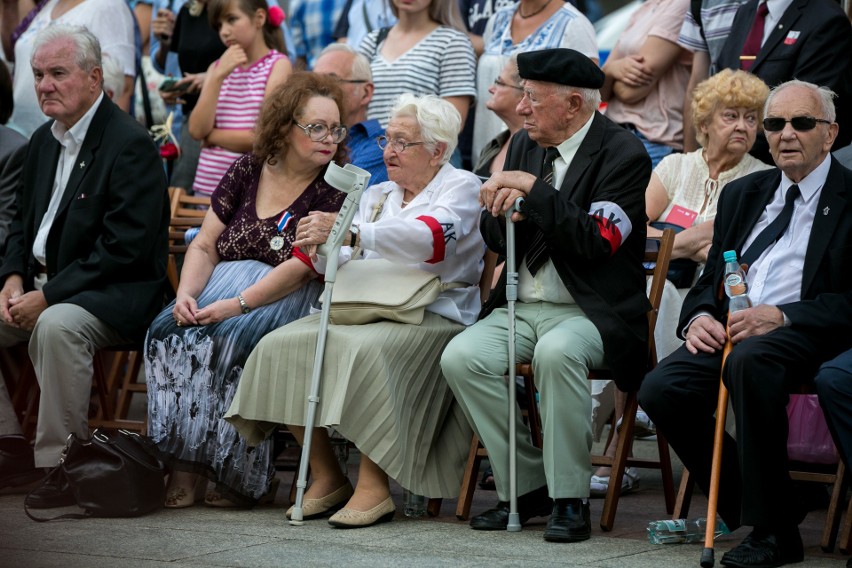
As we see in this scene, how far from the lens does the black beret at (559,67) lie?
5.51m

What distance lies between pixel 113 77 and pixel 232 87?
2.37ft

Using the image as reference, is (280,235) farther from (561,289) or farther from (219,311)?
(561,289)

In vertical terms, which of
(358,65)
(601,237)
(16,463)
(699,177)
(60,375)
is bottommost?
(16,463)

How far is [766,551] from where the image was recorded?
→ 178 inches

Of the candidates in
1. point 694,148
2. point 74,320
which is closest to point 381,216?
point 74,320

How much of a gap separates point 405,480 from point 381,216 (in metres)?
1.21

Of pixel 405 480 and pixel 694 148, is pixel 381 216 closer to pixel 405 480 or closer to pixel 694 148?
pixel 405 480

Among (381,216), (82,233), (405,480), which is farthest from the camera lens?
(82,233)

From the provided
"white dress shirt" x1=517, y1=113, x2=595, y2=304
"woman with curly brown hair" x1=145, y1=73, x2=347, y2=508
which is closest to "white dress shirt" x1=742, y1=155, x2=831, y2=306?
"white dress shirt" x1=517, y1=113, x2=595, y2=304

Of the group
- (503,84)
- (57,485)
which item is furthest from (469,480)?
(503,84)

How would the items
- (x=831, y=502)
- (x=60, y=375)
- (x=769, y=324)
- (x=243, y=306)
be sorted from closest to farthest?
(x=769, y=324) < (x=831, y=502) < (x=243, y=306) < (x=60, y=375)

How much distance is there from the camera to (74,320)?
6.18 metres

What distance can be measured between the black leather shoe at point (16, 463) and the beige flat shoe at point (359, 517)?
6.06ft

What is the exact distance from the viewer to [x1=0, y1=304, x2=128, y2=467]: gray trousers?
6137mm
